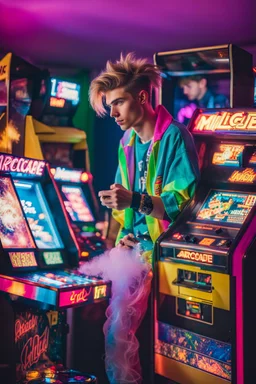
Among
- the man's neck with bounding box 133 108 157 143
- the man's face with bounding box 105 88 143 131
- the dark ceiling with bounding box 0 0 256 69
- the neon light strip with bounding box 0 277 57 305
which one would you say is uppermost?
the dark ceiling with bounding box 0 0 256 69

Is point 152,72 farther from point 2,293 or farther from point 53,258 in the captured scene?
point 2,293

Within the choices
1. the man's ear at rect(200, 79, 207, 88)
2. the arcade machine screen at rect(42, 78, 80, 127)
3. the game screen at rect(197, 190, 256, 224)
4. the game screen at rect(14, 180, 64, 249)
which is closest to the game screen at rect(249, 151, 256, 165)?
the game screen at rect(197, 190, 256, 224)

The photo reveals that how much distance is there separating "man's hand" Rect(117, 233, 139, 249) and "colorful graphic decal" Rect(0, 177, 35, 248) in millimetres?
619

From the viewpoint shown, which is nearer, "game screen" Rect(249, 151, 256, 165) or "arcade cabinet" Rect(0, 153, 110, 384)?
"arcade cabinet" Rect(0, 153, 110, 384)

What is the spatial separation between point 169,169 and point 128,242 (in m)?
0.55

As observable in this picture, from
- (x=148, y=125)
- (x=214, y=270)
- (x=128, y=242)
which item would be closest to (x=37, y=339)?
(x=128, y=242)

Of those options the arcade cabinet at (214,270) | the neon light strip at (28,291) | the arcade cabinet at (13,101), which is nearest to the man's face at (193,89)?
the arcade cabinet at (13,101)

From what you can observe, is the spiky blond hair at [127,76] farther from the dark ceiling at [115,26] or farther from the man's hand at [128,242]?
the dark ceiling at [115,26]

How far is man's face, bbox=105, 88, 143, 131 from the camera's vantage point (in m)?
4.02

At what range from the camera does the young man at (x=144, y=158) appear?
3762 mm

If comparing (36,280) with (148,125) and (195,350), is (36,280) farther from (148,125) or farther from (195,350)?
(148,125)

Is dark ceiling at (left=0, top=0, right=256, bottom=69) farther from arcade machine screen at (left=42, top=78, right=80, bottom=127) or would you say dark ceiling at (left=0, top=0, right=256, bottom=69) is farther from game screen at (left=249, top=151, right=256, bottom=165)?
game screen at (left=249, top=151, right=256, bottom=165)

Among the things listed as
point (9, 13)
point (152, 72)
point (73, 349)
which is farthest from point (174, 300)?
point (9, 13)

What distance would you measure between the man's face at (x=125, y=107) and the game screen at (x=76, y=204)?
2.37m
